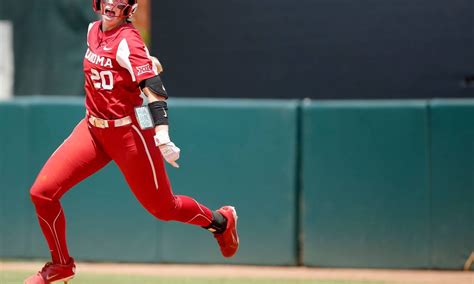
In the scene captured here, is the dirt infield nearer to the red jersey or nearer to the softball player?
the softball player

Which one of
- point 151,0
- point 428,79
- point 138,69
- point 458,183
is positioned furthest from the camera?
point 151,0

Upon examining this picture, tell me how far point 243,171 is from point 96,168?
7.53 feet

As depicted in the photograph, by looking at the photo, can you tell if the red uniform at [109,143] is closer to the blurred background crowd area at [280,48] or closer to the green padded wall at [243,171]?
the green padded wall at [243,171]

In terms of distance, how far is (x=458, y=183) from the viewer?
7.77m

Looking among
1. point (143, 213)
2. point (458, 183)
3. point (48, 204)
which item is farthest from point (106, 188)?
point (458, 183)

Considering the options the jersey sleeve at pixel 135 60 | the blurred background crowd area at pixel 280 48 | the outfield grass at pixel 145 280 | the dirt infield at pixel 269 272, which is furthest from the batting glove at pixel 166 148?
the blurred background crowd area at pixel 280 48

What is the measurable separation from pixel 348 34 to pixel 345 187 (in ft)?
7.15

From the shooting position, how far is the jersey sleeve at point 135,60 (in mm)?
5609

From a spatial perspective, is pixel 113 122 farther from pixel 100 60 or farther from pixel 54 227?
pixel 54 227

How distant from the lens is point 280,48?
9688 mm

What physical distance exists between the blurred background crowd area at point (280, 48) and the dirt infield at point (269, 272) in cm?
210

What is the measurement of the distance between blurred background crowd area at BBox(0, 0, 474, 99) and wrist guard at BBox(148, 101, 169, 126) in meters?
3.76

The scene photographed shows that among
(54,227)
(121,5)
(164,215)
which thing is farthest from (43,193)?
(121,5)

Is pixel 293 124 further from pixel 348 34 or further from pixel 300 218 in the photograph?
pixel 348 34
